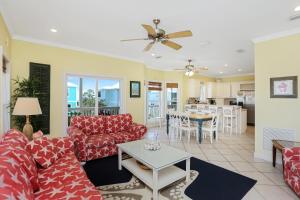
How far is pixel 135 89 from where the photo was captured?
5.54 m

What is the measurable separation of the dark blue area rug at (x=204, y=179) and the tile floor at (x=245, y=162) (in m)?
0.15

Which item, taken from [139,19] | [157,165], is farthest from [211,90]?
[157,165]

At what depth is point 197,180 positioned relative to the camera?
2.52m

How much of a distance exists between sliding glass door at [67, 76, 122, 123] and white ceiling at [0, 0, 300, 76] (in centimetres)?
115

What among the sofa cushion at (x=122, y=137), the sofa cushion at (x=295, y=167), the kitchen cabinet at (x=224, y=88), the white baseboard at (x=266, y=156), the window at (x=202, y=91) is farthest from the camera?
the window at (x=202, y=91)

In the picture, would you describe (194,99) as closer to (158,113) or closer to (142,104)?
(158,113)

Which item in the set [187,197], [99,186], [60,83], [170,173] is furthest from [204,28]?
[60,83]

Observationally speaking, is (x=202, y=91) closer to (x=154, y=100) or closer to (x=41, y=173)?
(x=154, y=100)

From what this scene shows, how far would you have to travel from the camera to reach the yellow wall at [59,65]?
11.8 ft

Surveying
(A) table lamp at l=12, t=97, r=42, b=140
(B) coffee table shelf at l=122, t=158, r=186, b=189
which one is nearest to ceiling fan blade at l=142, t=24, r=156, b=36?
(B) coffee table shelf at l=122, t=158, r=186, b=189

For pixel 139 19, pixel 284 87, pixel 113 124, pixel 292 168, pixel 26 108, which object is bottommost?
pixel 292 168

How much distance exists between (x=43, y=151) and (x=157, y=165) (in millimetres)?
1466

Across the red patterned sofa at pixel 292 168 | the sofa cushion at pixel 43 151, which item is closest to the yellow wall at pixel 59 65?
the sofa cushion at pixel 43 151

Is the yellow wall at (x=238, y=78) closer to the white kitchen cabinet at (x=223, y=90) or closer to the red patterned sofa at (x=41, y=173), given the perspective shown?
the white kitchen cabinet at (x=223, y=90)
